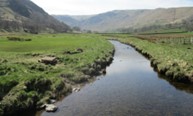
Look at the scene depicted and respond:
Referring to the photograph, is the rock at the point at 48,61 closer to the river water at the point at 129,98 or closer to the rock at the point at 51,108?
the river water at the point at 129,98

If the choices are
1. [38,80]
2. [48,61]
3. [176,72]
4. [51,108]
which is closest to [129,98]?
[51,108]

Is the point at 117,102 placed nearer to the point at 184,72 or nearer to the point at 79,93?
the point at 79,93

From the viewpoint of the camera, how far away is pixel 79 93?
40938 millimetres

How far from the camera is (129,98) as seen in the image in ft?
123

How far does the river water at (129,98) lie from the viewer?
32.2 m

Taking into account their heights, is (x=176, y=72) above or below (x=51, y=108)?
above

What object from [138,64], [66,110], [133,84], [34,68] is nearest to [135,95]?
[133,84]

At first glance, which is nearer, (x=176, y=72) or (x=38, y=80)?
(x=38, y=80)

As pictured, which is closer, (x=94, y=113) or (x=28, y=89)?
Answer: (x=94, y=113)

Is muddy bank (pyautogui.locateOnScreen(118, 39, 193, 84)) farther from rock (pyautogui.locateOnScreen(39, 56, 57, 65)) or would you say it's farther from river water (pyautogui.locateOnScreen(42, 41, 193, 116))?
rock (pyautogui.locateOnScreen(39, 56, 57, 65))

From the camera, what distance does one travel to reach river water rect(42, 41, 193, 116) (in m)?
32.2

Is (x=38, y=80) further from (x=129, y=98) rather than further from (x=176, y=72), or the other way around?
(x=176, y=72)

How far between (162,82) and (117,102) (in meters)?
15.1

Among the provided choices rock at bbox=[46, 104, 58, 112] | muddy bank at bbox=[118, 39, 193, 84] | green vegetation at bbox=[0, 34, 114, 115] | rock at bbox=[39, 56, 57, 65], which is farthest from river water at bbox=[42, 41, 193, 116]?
rock at bbox=[39, 56, 57, 65]
